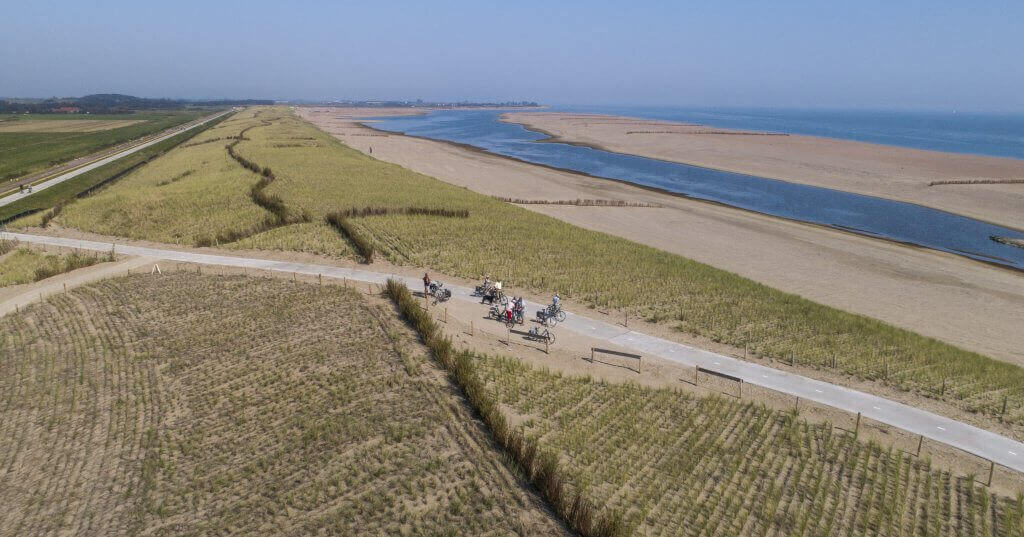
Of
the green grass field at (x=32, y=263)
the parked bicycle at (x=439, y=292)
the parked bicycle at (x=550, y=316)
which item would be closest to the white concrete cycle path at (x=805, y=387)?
the parked bicycle at (x=550, y=316)

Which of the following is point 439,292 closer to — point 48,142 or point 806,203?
point 806,203

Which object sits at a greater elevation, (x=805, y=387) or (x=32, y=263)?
(x=32, y=263)

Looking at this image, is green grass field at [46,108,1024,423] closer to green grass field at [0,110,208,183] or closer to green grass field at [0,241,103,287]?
green grass field at [0,241,103,287]

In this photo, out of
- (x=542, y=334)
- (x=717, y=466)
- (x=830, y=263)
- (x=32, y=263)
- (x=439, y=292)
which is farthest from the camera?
(x=830, y=263)

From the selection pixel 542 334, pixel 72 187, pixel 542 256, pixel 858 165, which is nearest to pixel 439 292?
pixel 542 334

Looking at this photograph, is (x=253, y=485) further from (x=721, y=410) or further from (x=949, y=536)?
(x=949, y=536)

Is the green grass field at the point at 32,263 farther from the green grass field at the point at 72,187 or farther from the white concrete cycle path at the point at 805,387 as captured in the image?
the white concrete cycle path at the point at 805,387

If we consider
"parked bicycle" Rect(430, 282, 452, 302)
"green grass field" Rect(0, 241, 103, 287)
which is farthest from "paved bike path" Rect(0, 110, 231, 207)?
"parked bicycle" Rect(430, 282, 452, 302)
